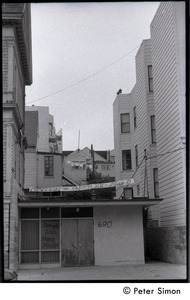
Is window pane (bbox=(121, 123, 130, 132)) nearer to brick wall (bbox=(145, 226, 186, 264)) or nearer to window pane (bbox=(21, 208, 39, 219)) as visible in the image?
brick wall (bbox=(145, 226, 186, 264))

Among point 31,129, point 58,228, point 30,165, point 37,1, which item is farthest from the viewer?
point 31,129

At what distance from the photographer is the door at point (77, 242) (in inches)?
697

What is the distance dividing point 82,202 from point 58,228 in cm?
158

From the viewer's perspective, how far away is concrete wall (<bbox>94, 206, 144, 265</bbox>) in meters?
17.8

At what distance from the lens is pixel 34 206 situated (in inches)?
686

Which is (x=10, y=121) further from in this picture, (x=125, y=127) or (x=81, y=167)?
(x=81, y=167)

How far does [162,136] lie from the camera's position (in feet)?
56.6

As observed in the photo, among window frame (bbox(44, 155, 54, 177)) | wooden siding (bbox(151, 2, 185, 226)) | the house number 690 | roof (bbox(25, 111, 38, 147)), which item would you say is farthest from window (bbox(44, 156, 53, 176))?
wooden siding (bbox(151, 2, 185, 226))

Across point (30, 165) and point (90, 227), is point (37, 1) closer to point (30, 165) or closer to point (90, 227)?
point (90, 227)

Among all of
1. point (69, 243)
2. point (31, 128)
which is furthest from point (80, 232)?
point (31, 128)

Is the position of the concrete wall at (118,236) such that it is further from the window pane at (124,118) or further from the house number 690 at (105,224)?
the window pane at (124,118)

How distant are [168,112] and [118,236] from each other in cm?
549

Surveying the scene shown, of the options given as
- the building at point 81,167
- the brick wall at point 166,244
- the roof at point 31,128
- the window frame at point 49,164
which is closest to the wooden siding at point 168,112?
the brick wall at point 166,244

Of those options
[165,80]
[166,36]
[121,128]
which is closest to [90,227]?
[165,80]
